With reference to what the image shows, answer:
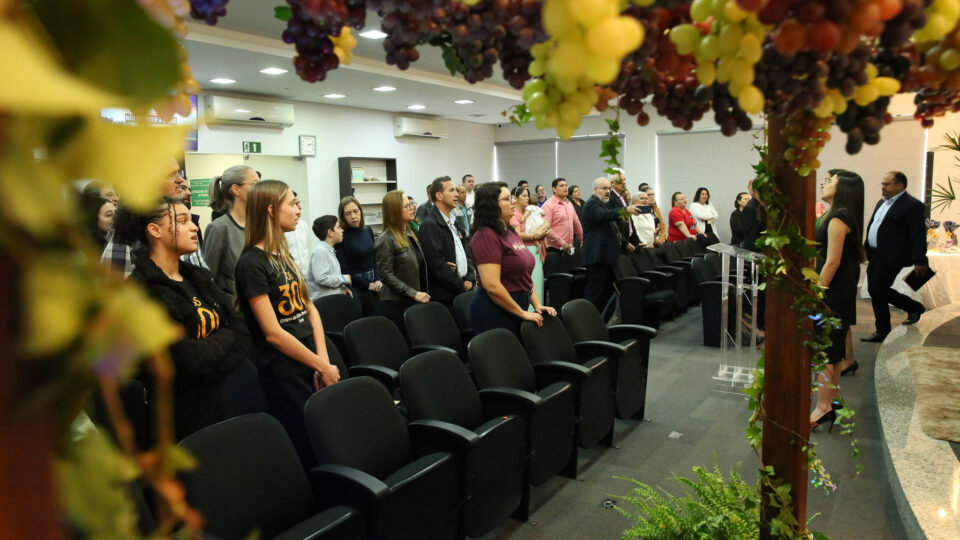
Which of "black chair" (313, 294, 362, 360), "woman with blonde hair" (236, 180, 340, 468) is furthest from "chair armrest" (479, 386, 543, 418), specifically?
"black chair" (313, 294, 362, 360)

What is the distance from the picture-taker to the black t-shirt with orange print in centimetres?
265

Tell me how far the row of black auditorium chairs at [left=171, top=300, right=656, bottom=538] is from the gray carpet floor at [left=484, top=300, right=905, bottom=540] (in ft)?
0.48

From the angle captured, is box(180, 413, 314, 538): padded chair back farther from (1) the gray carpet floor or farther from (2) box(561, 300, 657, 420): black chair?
(2) box(561, 300, 657, 420): black chair

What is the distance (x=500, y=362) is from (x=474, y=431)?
2.13 feet

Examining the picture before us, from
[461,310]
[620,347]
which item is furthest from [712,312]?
[461,310]

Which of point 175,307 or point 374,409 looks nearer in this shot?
point 175,307

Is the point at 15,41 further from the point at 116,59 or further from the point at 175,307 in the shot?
the point at 175,307

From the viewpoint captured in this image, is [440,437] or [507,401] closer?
[440,437]

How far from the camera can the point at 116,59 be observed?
0.21m

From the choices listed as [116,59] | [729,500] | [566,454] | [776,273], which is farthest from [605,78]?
[566,454]

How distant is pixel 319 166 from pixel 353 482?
29.4ft

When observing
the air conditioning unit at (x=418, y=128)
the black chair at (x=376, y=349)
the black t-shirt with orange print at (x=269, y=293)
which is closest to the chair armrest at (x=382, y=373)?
the black chair at (x=376, y=349)

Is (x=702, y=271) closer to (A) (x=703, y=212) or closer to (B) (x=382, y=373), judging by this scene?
(A) (x=703, y=212)

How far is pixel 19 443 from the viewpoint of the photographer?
8.2 inches
